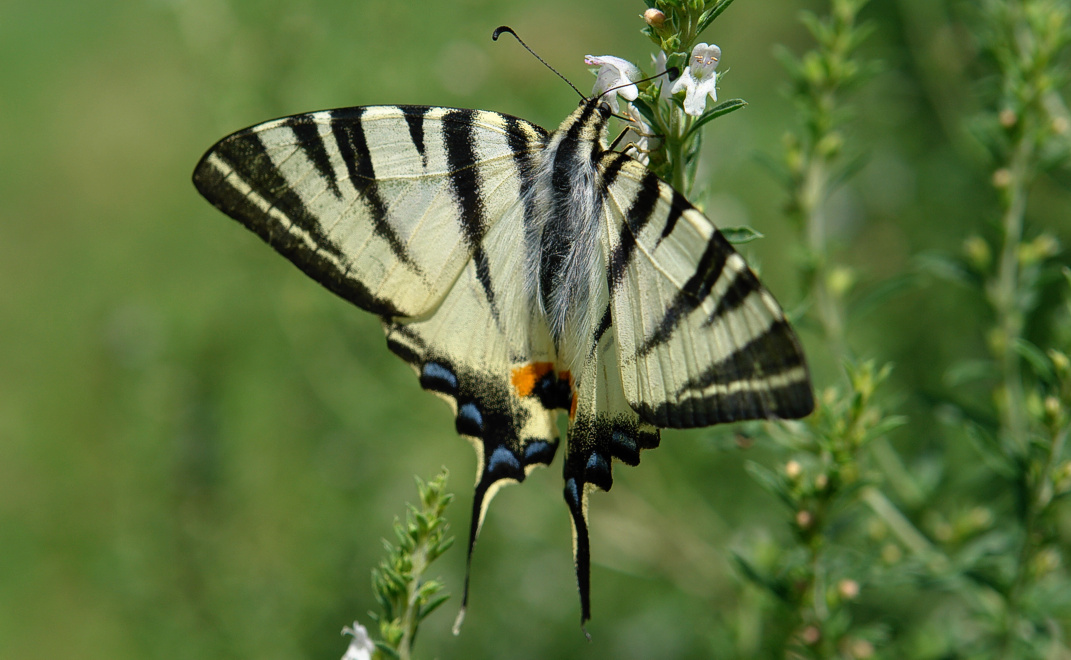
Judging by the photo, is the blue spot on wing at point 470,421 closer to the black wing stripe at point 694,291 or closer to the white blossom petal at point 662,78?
the black wing stripe at point 694,291

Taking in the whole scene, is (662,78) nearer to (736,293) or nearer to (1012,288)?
(736,293)

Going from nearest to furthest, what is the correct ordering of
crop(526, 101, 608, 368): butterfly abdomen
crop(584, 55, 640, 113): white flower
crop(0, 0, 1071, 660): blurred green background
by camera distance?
crop(584, 55, 640, 113): white flower → crop(526, 101, 608, 368): butterfly abdomen → crop(0, 0, 1071, 660): blurred green background

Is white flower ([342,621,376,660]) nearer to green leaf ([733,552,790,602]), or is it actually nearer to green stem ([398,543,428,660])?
green stem ([398,543,428,660])

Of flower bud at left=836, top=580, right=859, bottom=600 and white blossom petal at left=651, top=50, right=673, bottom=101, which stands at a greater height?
white blossom petal at left=651, top=50, right=673, bottom=101

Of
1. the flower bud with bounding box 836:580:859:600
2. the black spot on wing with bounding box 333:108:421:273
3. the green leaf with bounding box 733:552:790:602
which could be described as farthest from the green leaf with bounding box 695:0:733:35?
the flower bud with bounding box 836:580:859:600

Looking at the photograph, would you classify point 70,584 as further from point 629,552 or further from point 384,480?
point 629,552

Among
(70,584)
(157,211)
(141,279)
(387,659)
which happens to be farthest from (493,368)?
(157,211)

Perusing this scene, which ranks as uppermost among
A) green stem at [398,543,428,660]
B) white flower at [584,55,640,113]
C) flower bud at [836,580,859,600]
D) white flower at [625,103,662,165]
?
white flower at [584,55,640,113]
